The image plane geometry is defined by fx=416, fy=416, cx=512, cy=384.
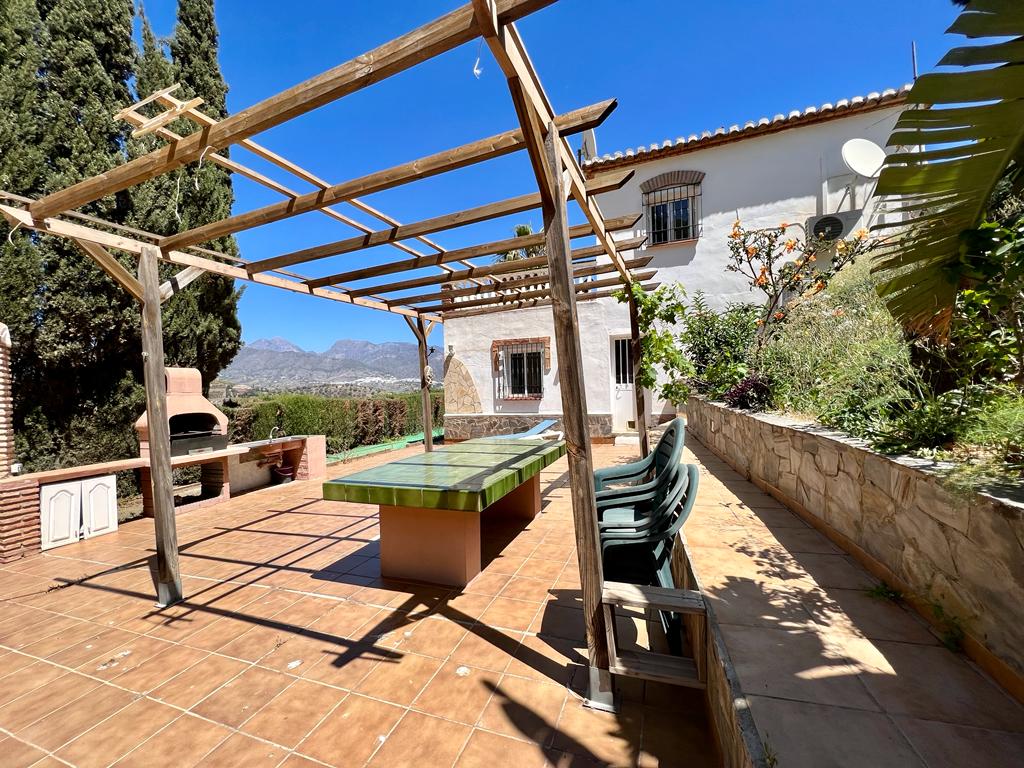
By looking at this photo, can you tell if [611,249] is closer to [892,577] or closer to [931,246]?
[931,246]

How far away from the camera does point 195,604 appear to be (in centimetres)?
321

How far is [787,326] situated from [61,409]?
11.5m

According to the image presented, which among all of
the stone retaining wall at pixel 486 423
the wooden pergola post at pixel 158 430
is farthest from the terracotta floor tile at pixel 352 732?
the stone retaining wall at pixel 486 423

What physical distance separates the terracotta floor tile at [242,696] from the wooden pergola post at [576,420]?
168cm

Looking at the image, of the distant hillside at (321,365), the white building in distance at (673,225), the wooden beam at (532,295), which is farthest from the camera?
the distant hillside at (321,365)

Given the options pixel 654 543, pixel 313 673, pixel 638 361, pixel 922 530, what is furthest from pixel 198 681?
pixel 638 361

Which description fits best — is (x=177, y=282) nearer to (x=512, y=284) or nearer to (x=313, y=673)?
(x=313, y=673)

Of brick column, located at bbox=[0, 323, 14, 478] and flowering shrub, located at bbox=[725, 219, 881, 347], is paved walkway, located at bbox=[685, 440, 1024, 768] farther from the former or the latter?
brick column, located at bbox=[0, 323, 14, 478]

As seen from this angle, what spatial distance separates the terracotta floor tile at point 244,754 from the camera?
5.82 feet

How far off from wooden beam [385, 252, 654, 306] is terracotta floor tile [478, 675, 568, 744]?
3.77 m

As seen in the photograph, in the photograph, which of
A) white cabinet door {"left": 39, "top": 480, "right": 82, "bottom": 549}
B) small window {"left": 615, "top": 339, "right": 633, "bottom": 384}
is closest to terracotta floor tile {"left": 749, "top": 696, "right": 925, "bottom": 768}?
white cabinet door {"left": 39, "top": 480, "right": 82, "bottom": 549}

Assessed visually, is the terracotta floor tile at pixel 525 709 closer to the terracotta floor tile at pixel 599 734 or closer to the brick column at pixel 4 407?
the terracotta floor tile at pixel 599 734

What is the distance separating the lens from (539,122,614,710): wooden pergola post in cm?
202

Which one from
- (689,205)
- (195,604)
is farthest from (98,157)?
(689,205)
